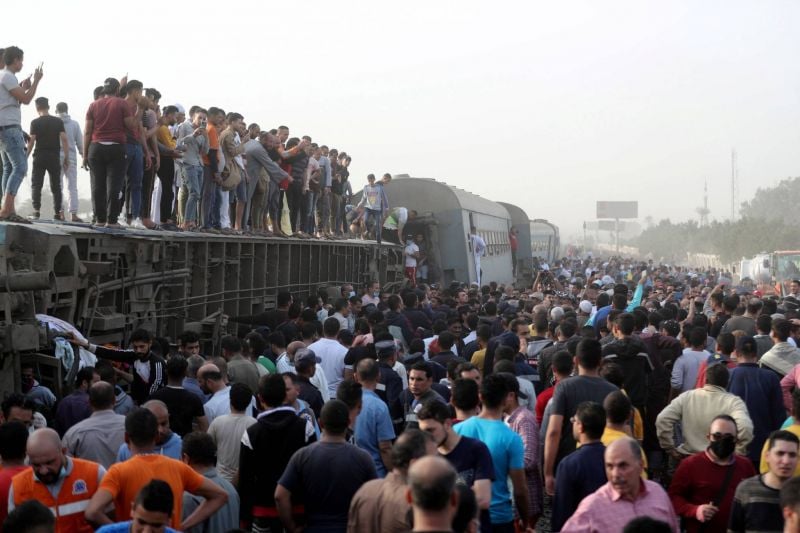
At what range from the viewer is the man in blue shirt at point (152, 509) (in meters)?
4.80

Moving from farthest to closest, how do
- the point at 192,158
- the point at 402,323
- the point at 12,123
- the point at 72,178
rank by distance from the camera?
the point at 192,158
the point at 72,178
the point at 402,323
the point at 12,123

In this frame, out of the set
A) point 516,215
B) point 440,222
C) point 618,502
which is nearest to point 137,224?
point 618,502

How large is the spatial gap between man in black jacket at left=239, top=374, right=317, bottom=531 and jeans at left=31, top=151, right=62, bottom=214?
7.19 metres

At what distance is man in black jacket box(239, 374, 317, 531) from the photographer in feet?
21.3

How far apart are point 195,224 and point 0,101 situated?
4513mm

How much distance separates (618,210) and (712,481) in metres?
161

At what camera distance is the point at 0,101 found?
1108 centimetres

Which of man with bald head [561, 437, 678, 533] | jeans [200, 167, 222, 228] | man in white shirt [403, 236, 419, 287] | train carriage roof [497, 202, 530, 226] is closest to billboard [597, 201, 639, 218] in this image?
train carriage roof [497, 202, 530, 226]

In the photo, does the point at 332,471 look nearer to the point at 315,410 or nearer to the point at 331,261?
the point at 315,410

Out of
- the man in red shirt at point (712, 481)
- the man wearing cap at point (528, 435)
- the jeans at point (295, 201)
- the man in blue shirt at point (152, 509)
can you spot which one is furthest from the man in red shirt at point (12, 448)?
the jeans at point (295, 201)

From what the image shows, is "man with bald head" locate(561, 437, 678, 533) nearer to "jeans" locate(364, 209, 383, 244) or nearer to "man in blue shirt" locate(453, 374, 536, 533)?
"man in blue shirt" locate(453, 374, 536, 533)

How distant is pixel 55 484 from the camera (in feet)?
18.0

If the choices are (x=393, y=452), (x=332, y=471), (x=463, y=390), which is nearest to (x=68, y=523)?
(x=332, y=471)

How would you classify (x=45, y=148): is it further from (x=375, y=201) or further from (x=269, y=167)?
(x=375, y=201)
